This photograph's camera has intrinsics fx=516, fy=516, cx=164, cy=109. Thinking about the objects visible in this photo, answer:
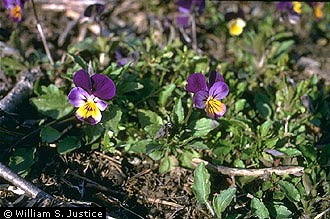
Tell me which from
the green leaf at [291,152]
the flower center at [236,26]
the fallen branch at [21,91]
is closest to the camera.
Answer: the green leaf at [291,152]

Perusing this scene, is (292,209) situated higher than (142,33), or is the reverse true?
(142,33)

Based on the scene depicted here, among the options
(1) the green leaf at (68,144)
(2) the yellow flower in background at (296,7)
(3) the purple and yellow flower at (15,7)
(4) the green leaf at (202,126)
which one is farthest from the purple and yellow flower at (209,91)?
(2) the yellow flower in background at (296,7)

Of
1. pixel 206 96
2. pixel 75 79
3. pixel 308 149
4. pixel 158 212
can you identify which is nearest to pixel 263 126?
pixel 308 149

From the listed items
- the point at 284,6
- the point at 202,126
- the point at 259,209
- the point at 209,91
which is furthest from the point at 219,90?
the point at 284,6

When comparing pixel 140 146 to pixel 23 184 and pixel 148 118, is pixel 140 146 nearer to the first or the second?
pixel 148 118

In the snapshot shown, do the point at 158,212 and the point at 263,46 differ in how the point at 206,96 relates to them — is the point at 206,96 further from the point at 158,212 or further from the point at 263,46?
the point at 263,46

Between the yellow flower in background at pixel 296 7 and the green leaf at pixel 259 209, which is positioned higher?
the yellow flower in background at pixel 296 7

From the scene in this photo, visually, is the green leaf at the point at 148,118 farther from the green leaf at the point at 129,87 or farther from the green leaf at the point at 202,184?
the green leaf at the point at 202,184
